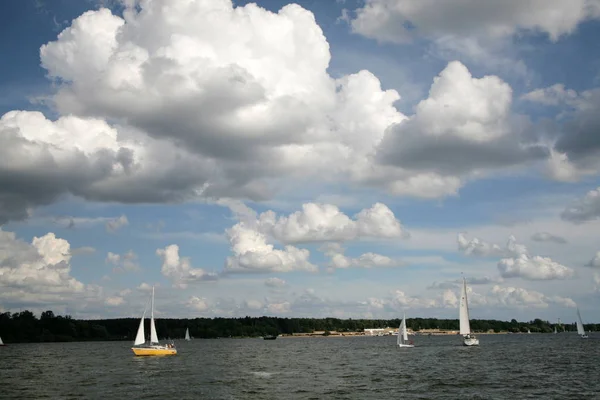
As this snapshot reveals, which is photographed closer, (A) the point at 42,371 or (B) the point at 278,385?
(B) the point at 278,385

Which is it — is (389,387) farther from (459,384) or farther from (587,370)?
(587,370)

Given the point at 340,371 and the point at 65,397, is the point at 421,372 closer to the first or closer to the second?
the point at 340,371

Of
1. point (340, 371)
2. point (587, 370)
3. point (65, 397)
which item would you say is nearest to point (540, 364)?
point (587, 370)

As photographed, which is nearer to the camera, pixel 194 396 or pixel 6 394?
pixel 194 396

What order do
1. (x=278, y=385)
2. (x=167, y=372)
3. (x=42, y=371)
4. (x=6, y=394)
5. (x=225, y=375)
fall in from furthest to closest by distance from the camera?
(x=42, y=371) → (x=167, y=372) → (x=225, y=375) → (x=278, y=385) → (x=6, y=394)

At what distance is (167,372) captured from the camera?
9938cm

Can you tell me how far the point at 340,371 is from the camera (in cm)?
9681

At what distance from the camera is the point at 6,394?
69.7 meters

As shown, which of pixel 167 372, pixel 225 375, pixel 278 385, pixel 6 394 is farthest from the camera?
pixel 167 372

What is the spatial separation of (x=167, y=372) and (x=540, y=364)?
66.5 metres

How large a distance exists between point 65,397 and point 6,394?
9209mm

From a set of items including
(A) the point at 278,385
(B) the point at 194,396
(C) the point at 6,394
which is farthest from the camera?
(A) the point at 278,385

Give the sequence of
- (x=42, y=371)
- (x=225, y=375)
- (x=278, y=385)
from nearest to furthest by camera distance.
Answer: (x=278, y=385) < (x=225, y=375) < (x=42, y=371)

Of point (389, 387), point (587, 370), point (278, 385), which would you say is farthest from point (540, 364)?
point (278, 385)
